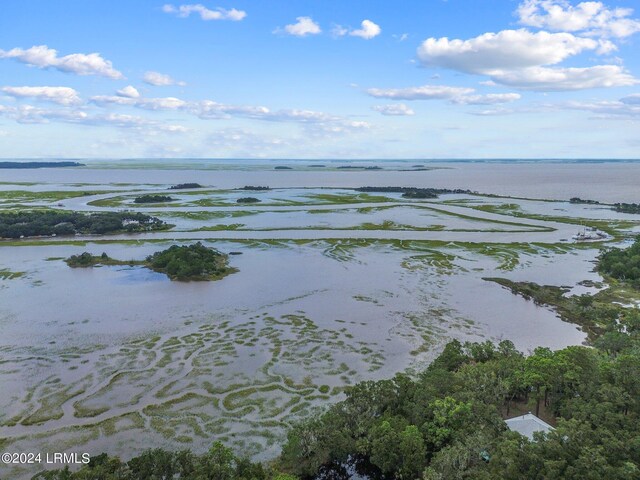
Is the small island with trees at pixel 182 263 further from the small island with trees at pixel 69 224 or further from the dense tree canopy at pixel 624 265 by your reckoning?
the dense tree canopy at pixel 624 265

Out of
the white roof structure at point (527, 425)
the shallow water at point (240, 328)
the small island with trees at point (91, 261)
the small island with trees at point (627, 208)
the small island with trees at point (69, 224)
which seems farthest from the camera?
the small island with trees at point (627, 208)

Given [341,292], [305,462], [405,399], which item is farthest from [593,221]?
[305,462]

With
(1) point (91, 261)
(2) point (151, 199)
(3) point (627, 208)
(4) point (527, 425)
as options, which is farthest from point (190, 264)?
(3) point (627, 208)

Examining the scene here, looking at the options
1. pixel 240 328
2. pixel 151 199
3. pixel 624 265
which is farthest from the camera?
pixel 151 199

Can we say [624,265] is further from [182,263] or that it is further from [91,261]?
[91,261]

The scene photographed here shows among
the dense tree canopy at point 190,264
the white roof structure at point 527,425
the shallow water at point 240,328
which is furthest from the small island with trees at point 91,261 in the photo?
the white roof structure at point 527,425

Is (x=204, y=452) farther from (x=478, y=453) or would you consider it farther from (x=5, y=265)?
(x=5, y=265)
